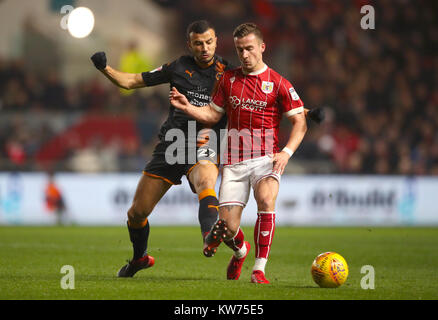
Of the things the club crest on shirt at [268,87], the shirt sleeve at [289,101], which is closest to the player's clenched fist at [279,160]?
the shirt sleeve at [289,101]

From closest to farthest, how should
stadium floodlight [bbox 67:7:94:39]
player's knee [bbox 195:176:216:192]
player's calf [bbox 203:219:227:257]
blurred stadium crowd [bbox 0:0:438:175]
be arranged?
player's calf [bbox 203:219:227:257] → player's knee [bbox 195:176:216:192] → blurred stadium crowd [bbox 0:0:438:175] → stadium floodlight [bbox 67:7:94:39]

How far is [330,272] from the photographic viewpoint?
5.95m

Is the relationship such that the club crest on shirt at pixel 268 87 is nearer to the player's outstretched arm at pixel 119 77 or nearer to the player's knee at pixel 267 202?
the player's knee at pixel 267 202

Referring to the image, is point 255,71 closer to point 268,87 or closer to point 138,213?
point 268,87

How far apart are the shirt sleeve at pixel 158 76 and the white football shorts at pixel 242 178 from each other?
1.18 m

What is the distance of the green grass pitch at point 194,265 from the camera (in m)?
5.52

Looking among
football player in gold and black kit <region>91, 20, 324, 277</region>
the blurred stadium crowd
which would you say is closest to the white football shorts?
football player in gold and black kit <region>91, 20, 324, 277</region>

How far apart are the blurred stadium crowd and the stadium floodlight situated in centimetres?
127

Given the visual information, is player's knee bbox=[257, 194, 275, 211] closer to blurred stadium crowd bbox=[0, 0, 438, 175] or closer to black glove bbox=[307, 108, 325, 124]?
black glove bbox=[307, 108, 325, 124]

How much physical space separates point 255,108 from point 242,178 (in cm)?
62

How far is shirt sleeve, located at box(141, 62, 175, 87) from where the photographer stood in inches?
272

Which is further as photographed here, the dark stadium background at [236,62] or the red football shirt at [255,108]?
the dark stadium background at [236,62]

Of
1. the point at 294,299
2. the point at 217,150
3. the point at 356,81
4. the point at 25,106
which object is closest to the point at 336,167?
the point at 356,81

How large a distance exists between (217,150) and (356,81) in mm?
14120
